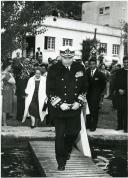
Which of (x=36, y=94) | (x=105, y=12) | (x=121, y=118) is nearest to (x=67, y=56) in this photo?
(x=36, y=94)

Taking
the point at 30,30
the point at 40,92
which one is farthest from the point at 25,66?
the point at 40,92

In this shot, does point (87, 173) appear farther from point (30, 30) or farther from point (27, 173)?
point (30, 30)

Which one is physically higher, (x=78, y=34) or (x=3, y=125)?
(x=78, y=34)

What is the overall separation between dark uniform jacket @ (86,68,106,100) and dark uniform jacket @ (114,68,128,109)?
1.16 ft

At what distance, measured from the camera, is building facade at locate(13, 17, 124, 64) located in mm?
39594

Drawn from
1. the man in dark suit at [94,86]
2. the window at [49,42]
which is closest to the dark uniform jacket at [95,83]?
the man in dark suit at [94,86]

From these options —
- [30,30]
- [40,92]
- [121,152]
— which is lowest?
[121,152]

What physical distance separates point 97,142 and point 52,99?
3427mm

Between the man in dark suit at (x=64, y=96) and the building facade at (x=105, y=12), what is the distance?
150ft

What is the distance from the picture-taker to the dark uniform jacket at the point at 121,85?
35.5 ft

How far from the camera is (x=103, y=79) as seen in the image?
10.7 metres

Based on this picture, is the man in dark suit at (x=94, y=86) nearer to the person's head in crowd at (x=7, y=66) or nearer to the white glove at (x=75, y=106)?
the person's head in crowd at (x=7, y=66)

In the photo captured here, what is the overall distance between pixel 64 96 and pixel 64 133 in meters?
0.58

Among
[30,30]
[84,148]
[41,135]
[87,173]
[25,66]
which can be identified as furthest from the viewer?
[25,66]
